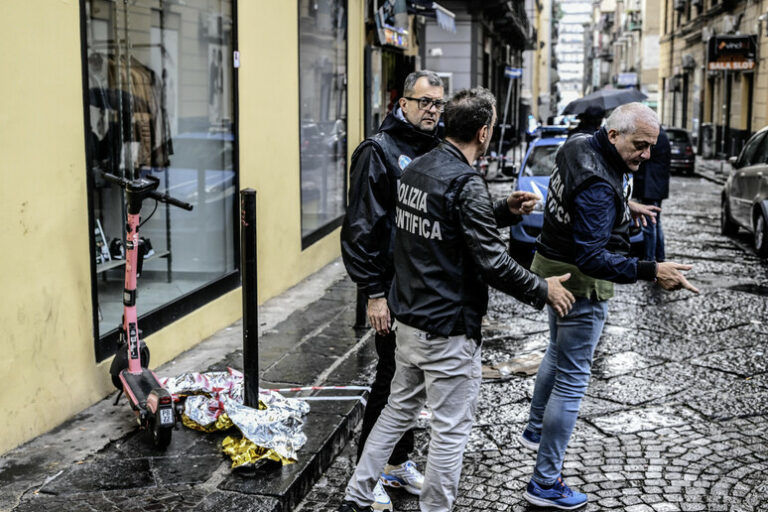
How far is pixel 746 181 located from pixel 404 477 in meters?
9.64

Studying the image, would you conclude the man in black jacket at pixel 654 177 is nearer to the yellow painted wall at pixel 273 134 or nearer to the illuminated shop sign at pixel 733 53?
the yellow painted wall at pixel 273 134

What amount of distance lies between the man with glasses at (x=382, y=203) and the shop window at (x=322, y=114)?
16.8ft

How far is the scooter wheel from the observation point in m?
4.35

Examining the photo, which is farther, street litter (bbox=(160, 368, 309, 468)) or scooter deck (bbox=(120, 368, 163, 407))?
scooter deck (bbox=(120, 368, 163, 407))

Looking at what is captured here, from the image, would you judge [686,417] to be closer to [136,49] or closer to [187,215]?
[187,215]

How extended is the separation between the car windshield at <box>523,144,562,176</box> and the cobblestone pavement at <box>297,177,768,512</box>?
3.42m

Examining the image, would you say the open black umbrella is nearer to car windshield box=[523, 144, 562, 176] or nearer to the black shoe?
car windshield box=[523, 144, 562, 176]

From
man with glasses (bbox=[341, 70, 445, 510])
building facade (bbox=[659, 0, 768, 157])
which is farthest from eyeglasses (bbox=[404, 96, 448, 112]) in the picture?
building facade (bbox=[659, 0, 768, 157])

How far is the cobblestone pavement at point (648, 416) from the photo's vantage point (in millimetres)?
4316

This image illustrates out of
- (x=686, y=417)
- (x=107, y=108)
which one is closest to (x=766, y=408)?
(x=686, y=417)

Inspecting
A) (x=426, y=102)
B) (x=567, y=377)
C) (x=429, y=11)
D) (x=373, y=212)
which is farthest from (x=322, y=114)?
(x=567, y=377)

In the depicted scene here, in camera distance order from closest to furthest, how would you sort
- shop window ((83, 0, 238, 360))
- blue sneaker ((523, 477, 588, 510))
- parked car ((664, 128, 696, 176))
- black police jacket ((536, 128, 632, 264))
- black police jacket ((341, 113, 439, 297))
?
black police jacket ((536, 128, 632, 264)) < black police jacket ((341, 113, 439, 297)) < blue sneaker ((523, 477, 588, 510)) < shop window ((83, 0, 238, 360)) < parked car ((664, 128, 696, 176))

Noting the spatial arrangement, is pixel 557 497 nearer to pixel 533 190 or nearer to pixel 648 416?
pixel 648 416

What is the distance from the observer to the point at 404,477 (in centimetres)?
434
